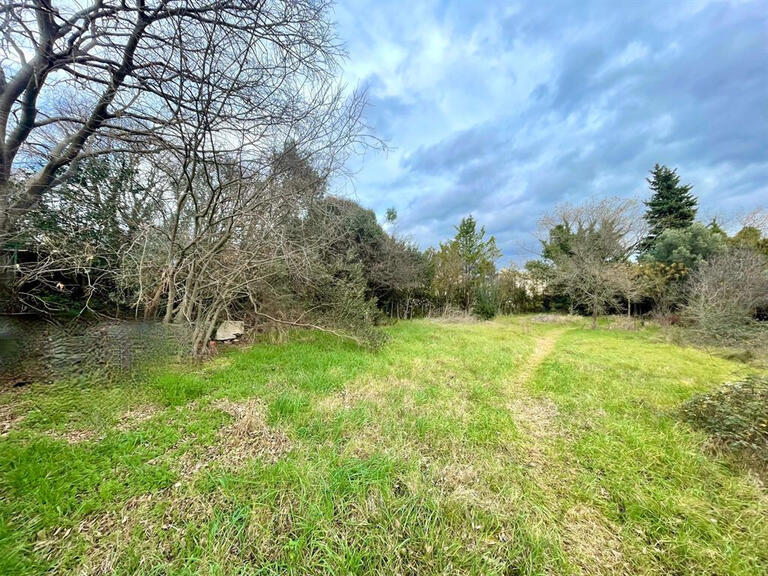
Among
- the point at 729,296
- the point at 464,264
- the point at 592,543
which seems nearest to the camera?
the point at 592,543

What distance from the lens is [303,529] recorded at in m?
1.63

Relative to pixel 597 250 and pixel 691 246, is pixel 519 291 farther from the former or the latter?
pixel 691 246

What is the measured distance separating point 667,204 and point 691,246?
696cm

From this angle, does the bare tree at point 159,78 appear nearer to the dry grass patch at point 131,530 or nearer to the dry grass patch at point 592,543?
the dry grass patch at point 131,530

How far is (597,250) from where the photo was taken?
14.6 meters

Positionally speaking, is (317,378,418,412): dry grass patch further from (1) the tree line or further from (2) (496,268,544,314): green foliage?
(2) (496,268,544,314): green foliage

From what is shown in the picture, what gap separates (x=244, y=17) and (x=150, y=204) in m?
3.78

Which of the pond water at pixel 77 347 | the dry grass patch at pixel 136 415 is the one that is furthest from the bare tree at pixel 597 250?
the pond water at pixel 77 347

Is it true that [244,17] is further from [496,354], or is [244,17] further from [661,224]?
[661,224]

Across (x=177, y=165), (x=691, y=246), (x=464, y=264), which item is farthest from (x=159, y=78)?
(x=691, y=246)

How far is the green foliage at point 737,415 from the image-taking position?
2.49 meters

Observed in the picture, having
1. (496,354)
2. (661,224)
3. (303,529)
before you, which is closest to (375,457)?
(303,529)

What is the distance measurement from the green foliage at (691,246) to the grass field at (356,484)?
14.3 m

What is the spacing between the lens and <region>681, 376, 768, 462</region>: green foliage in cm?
249
